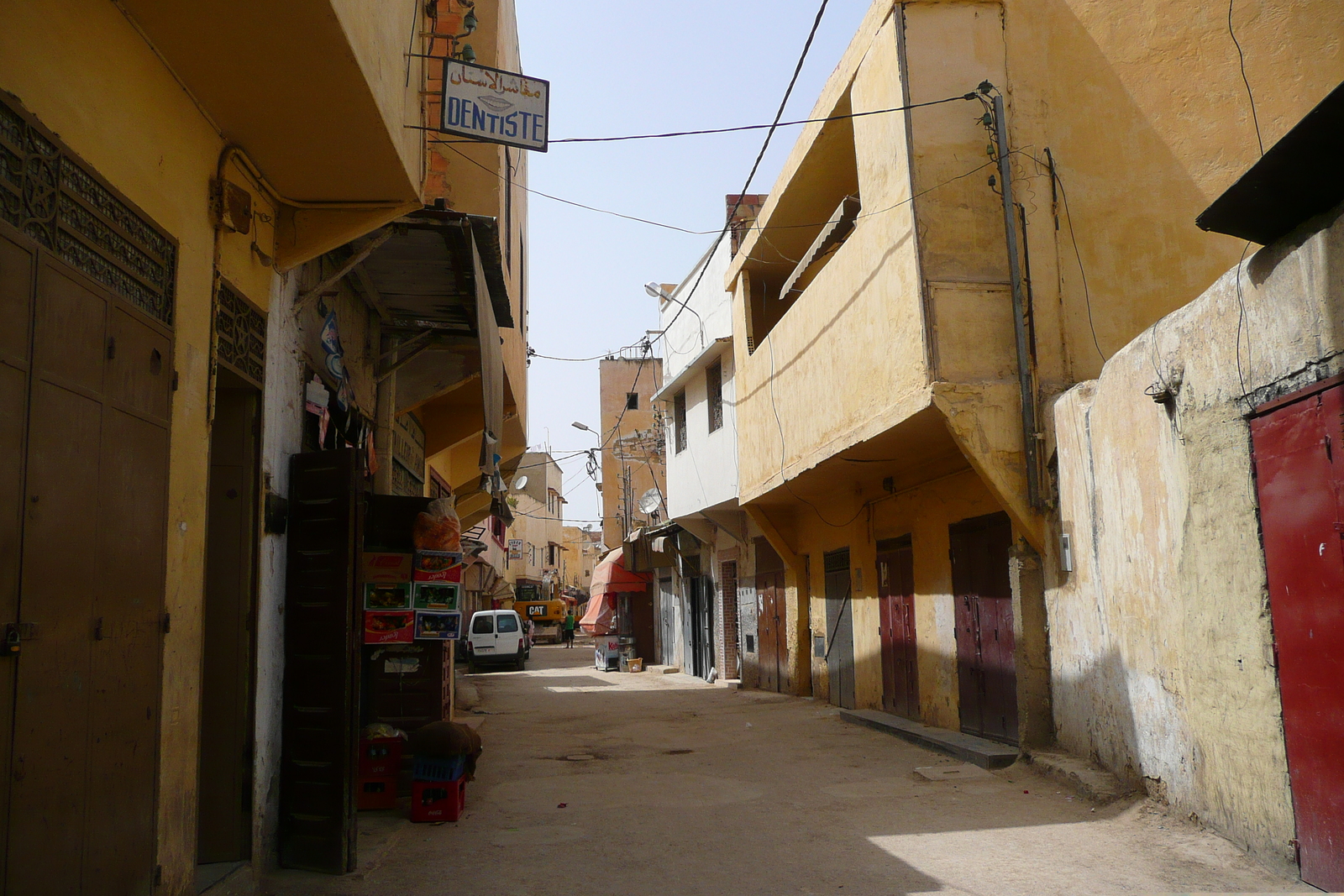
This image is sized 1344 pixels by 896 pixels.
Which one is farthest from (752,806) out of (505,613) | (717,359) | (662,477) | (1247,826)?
(662,477)

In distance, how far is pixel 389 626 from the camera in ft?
24.8

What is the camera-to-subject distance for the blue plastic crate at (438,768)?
286 inches

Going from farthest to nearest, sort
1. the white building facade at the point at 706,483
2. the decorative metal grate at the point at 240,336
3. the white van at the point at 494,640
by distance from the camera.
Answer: the white van at the point at 494,640, the white building facade at the point at 706,483, the decorative metal grate at the point at 240,336

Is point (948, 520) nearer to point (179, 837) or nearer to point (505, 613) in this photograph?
point (179, 837)

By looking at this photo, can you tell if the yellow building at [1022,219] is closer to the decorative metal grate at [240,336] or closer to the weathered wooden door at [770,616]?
the decorative metal grate at [240,336]

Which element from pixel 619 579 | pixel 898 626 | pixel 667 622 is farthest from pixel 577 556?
pixel 898 626

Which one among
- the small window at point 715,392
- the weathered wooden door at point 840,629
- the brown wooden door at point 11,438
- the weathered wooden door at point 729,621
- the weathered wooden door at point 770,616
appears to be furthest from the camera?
the weathered wooden door at point 729,621

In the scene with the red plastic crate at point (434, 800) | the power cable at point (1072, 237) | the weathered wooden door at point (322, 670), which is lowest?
the red plastic crate at point (434, 800)

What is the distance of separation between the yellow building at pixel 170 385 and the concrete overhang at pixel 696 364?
1160cm

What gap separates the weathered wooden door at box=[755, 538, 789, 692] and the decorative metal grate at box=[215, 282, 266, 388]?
1323 cm

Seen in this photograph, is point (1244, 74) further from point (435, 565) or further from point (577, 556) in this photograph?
point (577, 556)

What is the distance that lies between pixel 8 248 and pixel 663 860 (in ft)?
16.1

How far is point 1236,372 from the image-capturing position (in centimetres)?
567

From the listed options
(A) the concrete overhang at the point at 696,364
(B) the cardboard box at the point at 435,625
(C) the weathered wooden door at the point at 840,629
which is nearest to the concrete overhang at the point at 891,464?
(C) the weathered wooden door at the point at 840,629
